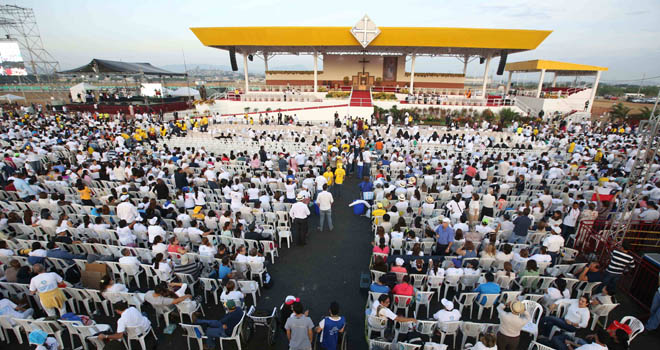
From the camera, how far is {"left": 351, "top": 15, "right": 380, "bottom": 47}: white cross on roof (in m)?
25.2

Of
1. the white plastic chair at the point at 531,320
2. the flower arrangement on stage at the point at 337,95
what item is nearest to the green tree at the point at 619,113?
the flower arrangement on stage at the point at 337,95

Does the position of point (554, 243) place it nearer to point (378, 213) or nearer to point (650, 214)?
point (650, 214)

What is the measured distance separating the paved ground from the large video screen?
6475 centimetres

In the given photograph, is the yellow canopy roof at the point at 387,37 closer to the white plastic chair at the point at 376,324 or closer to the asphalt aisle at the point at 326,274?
the asphalt aisle at the point at 326,274

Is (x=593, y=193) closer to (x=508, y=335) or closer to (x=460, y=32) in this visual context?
(x=508, y=335)

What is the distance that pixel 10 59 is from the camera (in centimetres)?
4772

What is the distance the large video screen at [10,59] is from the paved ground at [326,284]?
64748 millimetres

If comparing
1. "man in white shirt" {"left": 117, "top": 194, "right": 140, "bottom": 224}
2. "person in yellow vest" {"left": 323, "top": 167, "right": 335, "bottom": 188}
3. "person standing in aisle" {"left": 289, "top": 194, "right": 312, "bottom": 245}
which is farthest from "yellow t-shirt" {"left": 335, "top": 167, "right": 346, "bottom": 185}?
"man in white shirt" {"left": 117, "top": 194, "right": 140, "bottom": 224}

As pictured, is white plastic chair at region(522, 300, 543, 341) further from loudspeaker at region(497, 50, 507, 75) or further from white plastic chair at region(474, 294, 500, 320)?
loudspeaker at region(497, 50, 507, 75)

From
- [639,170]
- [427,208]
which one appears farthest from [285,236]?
[639,170]

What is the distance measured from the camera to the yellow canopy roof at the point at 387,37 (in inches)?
993

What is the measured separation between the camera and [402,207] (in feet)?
27.1

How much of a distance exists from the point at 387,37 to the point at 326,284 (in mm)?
24635

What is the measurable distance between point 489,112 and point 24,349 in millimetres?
28285
